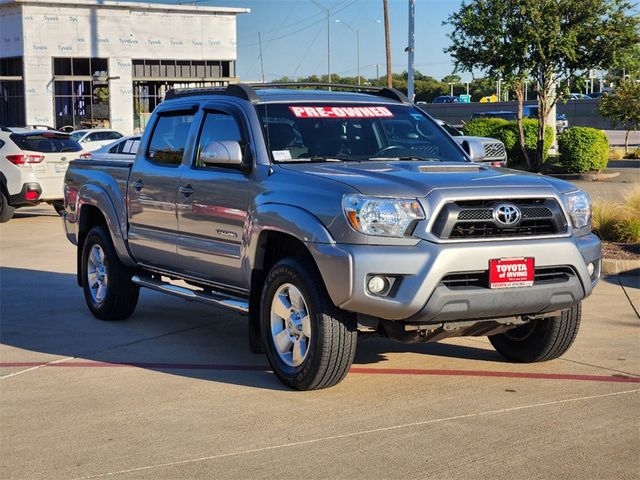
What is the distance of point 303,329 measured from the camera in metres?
6.70

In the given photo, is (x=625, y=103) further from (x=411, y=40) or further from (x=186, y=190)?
(x=186, y=190)

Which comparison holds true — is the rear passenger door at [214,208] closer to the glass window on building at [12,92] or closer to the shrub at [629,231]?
the shrub at [629,231]

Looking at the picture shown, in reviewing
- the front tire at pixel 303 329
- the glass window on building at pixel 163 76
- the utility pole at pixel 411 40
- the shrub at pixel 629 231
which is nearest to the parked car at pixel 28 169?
the shrub at pixel 629 231

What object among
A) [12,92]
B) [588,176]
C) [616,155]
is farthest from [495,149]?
[12,92]

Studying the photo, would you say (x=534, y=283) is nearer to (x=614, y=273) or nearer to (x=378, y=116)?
(x=378, y=116)

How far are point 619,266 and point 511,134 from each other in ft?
58.9

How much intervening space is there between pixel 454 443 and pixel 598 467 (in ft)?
2.55

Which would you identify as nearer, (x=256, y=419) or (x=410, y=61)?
(x=256, y=419)

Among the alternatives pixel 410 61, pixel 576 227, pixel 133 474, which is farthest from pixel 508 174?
pixel 410 61

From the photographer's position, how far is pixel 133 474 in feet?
17.1

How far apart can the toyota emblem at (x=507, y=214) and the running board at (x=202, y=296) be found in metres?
1.91

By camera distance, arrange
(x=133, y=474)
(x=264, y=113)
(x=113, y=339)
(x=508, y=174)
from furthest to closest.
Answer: (x=113, y=339), (x=264, y=113), (x=508, y=174), (x=133, y=474)

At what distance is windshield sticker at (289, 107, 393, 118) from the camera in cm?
769

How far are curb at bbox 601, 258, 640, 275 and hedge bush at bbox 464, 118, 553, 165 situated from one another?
17626 mm
